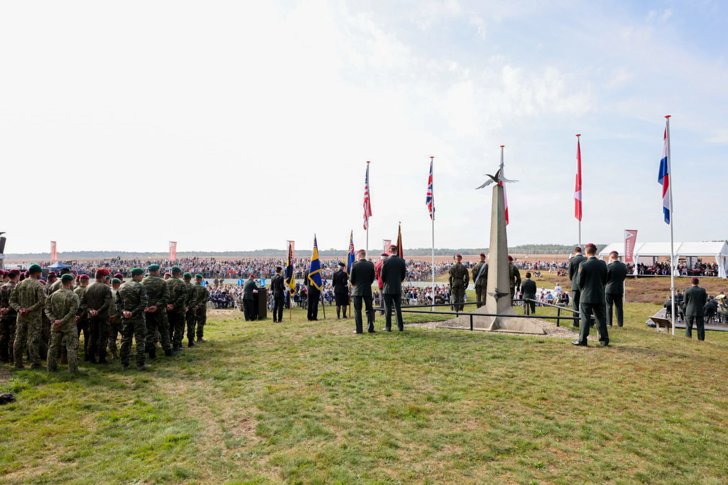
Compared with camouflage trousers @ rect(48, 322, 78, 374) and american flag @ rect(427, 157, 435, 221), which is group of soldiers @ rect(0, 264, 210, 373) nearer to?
camouflage trousers @ rect(48, 322, 78, 374)

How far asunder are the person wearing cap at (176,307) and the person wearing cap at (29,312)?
263 cm

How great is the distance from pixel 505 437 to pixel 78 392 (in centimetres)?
730

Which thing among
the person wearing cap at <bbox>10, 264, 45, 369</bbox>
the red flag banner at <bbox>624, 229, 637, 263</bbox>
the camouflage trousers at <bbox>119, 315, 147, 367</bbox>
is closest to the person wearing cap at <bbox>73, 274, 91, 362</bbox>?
the person wearing cap at <bbox>10, 264, 45, 369</bbox>

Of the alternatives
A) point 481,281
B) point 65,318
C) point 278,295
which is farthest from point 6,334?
point 481,281

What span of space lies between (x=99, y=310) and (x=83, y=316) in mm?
695

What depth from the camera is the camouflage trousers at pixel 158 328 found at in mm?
10170

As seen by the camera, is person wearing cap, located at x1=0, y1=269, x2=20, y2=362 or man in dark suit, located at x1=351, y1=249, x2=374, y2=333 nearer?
person wearing cap, located at x1=0, y1=269, x2=20, y2=362

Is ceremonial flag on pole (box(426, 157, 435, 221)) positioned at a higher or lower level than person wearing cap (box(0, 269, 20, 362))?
higher

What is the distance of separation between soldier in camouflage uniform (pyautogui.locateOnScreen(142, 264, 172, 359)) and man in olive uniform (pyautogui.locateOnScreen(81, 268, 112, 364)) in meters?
0.80

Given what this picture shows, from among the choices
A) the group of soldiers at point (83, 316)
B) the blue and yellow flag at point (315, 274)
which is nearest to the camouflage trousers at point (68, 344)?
the group of soldiers at point (83, 316)

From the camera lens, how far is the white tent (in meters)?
39.8

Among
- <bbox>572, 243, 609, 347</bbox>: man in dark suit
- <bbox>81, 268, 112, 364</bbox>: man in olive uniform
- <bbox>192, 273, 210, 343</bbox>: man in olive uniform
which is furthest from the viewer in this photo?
<bbox>192, 273, 210, 343</bbox>: man in olive uniform

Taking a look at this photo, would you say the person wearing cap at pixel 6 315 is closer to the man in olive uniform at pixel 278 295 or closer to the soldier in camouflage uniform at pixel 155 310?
the soldier in camouflage uniform at pixel 155 310

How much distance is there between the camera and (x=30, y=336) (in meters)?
9.39
